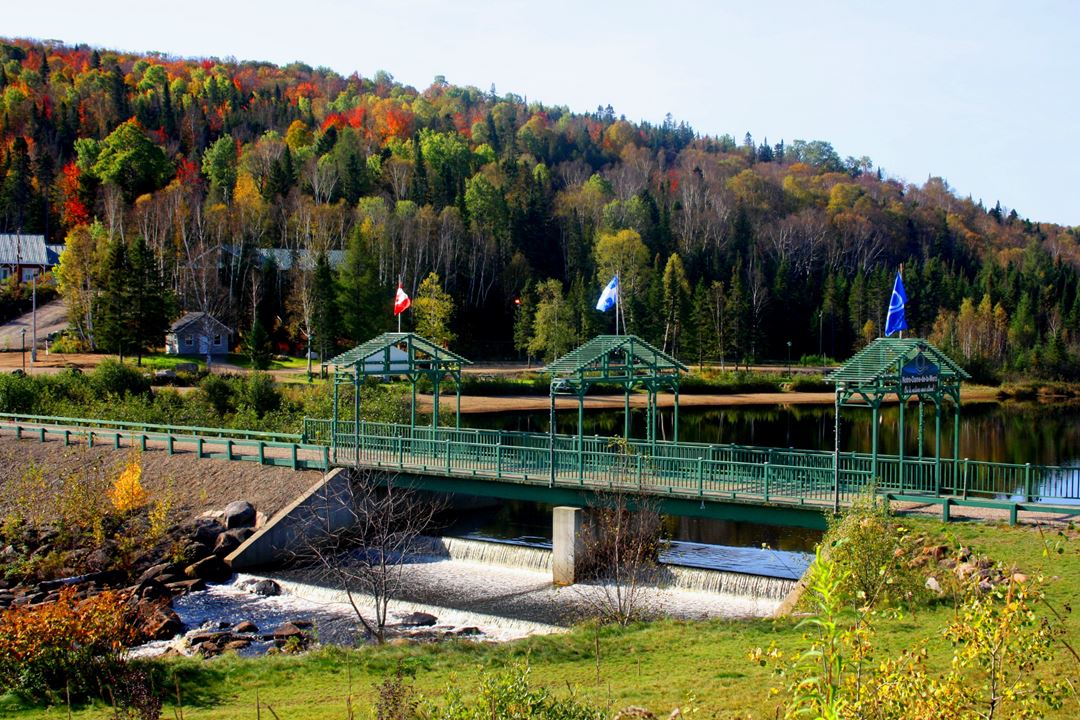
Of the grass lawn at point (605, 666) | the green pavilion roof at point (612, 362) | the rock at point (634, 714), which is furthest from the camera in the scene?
the green pavilion roof at point (612, 362)

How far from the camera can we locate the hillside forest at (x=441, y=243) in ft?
298

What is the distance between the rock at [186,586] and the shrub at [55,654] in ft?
37.3

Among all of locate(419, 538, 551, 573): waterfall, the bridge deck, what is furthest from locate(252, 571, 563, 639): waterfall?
the bridge deck

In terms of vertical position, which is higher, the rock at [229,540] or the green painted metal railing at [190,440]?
the green painted metal railing at [190,440]

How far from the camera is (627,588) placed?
27.3 metres

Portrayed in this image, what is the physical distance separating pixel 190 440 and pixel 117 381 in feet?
55.2

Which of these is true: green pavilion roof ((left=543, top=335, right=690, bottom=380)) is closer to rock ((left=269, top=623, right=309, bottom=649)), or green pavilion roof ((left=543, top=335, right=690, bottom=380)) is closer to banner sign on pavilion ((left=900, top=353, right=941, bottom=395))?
banner sign on pavilion ((left=900, top=353, right=941, bottom=395))

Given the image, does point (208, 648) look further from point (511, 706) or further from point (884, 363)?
point (884, 363)

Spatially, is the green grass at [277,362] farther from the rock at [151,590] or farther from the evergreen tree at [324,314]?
the rock at [151,590]

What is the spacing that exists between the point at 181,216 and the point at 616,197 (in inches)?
2647

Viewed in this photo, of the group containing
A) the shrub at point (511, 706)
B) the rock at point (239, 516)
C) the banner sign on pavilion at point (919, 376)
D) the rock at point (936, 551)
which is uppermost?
the banner sign on pavilion at point (919, 376)

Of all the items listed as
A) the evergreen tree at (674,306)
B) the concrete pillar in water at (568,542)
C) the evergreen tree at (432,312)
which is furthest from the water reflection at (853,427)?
the concrete pillar in water at (568,542)

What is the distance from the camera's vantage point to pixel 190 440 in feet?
126

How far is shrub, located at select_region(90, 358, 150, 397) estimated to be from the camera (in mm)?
52250
